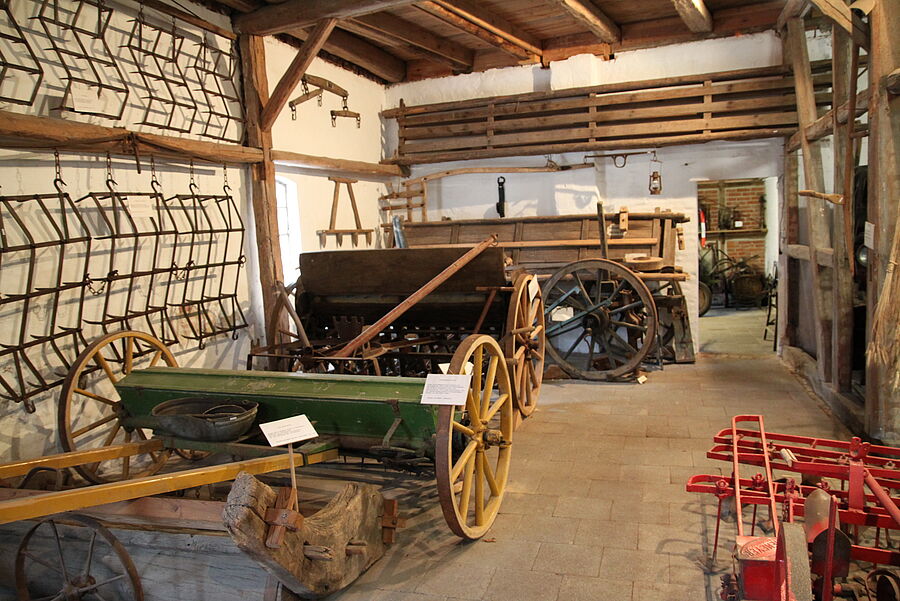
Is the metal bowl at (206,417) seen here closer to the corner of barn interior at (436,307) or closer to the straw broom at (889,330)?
the corner of barn interior at (436,307)

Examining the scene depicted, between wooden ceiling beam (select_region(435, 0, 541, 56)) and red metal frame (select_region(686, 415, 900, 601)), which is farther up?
wooden ceiling beam (select_region(435, 0, 541, 56))

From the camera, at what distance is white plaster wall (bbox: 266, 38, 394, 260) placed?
6629 mm

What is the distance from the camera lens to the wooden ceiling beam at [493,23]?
6.40 meters

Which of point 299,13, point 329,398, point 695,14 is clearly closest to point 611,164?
point 695,14

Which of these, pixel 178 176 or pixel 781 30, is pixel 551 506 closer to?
pixel 178 176

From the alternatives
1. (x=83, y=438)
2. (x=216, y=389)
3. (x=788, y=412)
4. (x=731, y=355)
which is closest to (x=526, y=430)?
(x=788, y=412)

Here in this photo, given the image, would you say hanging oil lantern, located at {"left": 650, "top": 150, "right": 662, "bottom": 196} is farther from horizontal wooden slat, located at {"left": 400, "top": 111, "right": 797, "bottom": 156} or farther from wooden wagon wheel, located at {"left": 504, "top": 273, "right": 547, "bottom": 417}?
wooden wagon wheel, located at {"left": 504, "top": 273, "right": 547, "bottom": 417}

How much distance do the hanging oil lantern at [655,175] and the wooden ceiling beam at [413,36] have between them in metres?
2.56

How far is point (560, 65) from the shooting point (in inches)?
304

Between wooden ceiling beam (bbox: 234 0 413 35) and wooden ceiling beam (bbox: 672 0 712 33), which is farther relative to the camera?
wooden ceiling beam (bbox: 672 0 712 33)

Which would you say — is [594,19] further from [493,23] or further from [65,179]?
[65,179]

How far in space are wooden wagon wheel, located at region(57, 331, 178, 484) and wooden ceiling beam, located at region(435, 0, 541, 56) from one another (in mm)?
4031

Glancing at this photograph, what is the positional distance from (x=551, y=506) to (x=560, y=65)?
5658 mm

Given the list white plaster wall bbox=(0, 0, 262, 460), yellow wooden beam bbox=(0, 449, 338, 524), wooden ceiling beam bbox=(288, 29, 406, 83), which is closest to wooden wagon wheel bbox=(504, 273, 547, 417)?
yellow wooden beam bbox=(0, 449, 338, 524)
